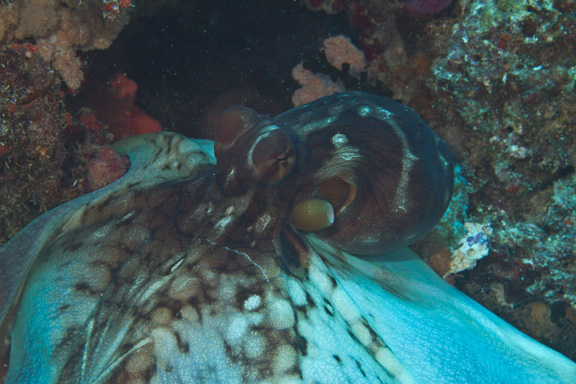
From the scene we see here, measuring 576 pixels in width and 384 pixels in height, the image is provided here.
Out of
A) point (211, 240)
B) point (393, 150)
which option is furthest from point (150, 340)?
point (393, 150)

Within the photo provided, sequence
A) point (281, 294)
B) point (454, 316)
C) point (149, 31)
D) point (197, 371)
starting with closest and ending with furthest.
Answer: point (197, 371), point (281, 294), point (454, 316), point (149, 31)

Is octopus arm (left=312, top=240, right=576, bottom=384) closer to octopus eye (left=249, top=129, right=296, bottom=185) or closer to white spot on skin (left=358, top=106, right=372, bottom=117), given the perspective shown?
octopus eye (left=249, top=129, right=296, bottom=185)

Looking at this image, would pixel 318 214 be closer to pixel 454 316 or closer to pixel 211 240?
pixel 211 240

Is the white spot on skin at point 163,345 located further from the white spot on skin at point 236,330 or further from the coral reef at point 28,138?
the coral reef at point 28,138

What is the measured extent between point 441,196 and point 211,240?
1.88 meters

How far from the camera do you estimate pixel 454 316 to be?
10.7ft

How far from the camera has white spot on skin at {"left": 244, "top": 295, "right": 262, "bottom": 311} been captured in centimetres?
241

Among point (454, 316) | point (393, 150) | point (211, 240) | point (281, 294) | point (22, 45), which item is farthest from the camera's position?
point (22, 45)

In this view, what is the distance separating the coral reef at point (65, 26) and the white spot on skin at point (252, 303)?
293 cm

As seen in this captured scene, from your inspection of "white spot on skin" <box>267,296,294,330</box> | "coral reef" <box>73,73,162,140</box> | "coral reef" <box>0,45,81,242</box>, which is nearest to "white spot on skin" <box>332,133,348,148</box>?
"white spot on skin" <box>267,296,294,330</box>

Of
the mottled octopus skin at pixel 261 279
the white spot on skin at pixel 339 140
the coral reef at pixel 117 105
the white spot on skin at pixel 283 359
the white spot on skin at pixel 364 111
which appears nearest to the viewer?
the white spot on skin at pixel 283 359

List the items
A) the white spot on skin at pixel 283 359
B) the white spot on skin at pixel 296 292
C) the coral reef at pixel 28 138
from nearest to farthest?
1. the white spot on skin at pixel 283 359
2. the white spot on skin at pixel 296 292
3. the coral reef at pixel 28 138

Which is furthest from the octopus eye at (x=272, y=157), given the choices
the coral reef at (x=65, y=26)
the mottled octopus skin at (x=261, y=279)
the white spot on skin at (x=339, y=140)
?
the coral reef at (x=65, y=26)

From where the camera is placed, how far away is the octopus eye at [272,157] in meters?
2.69
